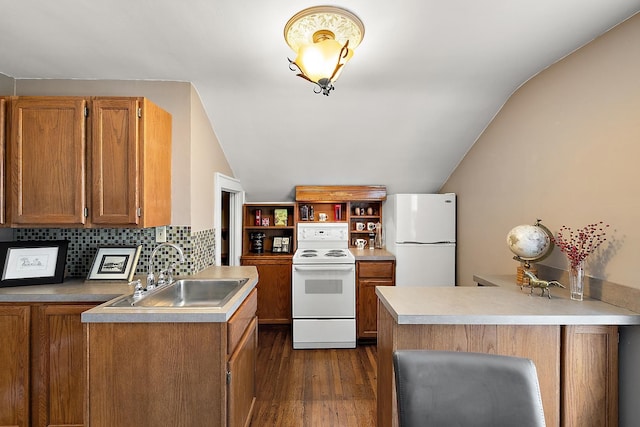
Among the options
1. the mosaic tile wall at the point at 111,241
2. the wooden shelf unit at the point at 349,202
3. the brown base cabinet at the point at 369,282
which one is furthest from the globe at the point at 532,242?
the mosaic tile wall at the point at 111,241

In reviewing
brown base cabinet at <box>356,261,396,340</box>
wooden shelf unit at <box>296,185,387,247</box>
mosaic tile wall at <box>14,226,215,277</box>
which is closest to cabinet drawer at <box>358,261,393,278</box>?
brown base cabinet at <box>356,261,396,340</box>

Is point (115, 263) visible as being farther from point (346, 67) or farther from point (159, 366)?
point (346, 67)

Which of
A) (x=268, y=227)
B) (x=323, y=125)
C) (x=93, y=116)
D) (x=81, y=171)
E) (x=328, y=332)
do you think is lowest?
(x=328, y=332)

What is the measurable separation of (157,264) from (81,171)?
2.60 ft

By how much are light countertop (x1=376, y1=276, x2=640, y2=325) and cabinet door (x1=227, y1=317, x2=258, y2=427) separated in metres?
0.82

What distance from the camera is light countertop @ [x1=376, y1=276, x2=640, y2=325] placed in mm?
1493

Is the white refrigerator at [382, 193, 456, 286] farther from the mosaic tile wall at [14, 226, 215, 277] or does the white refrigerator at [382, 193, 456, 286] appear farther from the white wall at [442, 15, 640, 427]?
the mosaic tile wall at [14, 226, 215, 277]

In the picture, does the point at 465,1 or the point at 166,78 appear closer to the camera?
the point at 465,1

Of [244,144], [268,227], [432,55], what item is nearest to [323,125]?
[244,144]

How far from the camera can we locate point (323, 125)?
2986mm

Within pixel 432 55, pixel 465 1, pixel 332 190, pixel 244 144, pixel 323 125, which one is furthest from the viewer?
pixel 332 190

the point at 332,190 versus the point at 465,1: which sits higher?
the point at 465,1

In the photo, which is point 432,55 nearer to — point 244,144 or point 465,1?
point 465,1

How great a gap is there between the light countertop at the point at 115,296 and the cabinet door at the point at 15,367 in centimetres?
10
